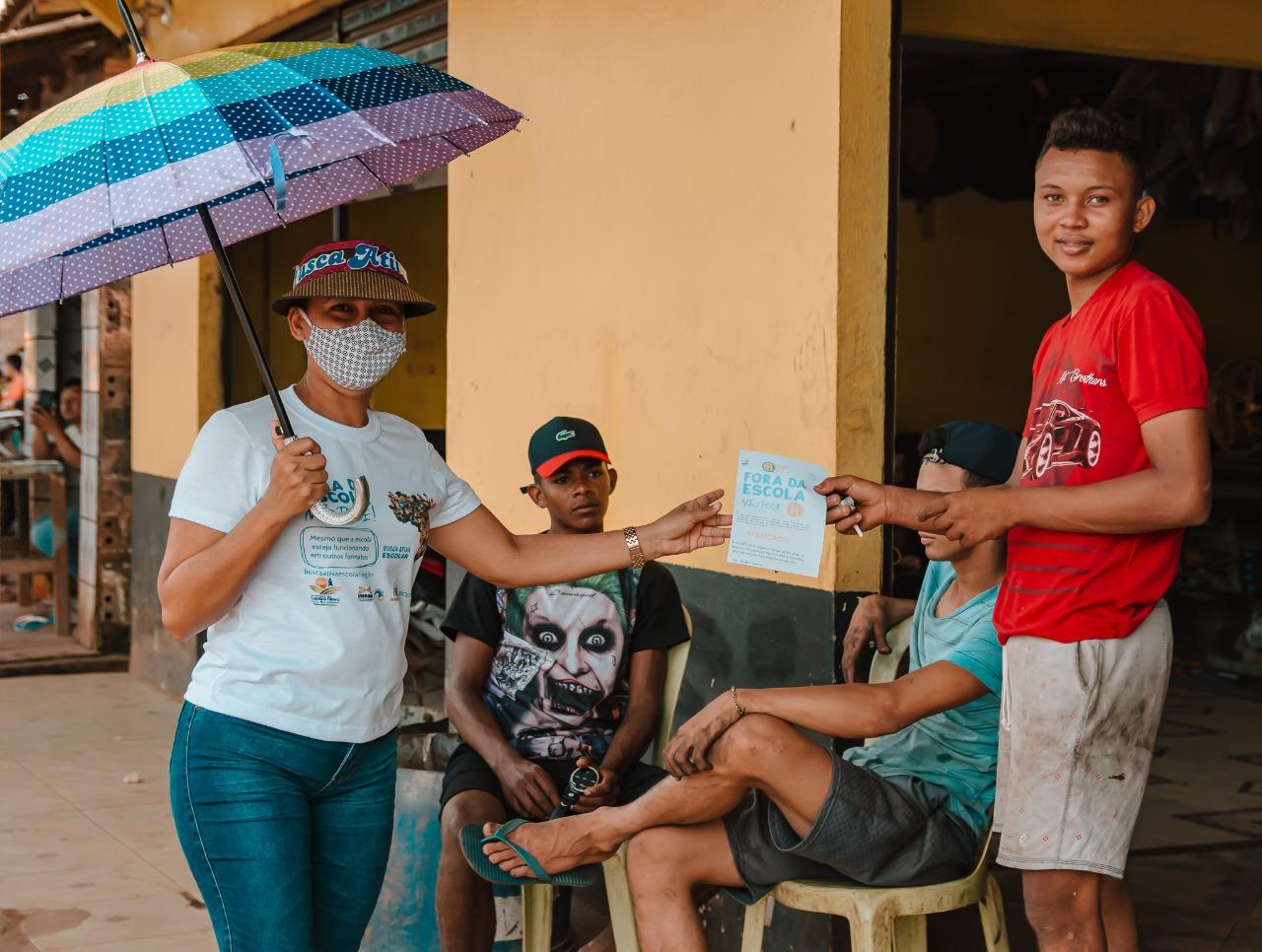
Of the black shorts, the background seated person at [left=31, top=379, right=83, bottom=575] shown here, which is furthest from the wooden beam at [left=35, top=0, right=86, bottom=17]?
the black shorts

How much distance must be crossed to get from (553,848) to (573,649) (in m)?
0.73

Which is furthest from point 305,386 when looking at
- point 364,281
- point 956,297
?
point 956,297

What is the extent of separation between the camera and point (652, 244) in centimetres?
446

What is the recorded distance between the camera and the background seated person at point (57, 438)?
9.94 meters

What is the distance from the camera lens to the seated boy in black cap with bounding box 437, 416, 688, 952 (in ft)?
12.5

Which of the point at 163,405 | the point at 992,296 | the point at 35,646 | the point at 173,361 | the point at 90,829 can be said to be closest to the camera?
the point at 90,829

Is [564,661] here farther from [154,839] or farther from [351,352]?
[154,839]

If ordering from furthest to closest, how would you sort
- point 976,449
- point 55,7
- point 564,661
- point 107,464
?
point 55,7 → point 107,464 → point 564,661 → point 976,449

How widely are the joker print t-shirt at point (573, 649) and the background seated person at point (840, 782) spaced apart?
0.53 metres

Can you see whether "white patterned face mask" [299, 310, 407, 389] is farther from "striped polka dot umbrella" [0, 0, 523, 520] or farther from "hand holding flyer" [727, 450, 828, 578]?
"hand holding flyer" [727, 450, 828, 578]

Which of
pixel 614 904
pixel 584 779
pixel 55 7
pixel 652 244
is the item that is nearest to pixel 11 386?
pixel 55 7

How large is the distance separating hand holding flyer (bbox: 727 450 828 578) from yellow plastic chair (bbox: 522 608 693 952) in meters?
0.79

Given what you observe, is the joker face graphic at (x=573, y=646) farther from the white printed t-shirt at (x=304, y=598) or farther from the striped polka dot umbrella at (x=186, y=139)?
the striped polka dot umbrella at (x=186, y=139)

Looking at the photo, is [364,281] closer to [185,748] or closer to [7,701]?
[185,748]
